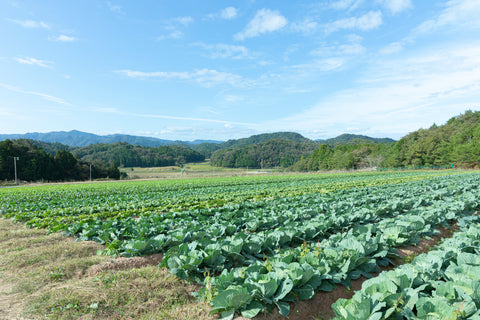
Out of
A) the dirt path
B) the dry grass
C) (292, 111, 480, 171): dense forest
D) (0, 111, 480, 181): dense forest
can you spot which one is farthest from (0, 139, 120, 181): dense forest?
(292, 111, 480, 171): dense forest

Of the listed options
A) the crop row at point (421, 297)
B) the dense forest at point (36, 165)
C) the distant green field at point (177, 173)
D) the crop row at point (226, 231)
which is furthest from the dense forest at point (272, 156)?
the crop row at point (421, 297)

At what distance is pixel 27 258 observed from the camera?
18.5 ft

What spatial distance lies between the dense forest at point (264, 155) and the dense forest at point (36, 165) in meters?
76.4

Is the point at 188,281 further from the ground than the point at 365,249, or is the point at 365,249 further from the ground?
the point at 365,249

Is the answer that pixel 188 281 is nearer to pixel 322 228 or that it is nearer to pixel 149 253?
pixel 149 253

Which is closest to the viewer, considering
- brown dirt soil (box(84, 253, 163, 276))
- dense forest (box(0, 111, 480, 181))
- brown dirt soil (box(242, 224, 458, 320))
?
brown dirt soil (box(242, 224, 458, 320))

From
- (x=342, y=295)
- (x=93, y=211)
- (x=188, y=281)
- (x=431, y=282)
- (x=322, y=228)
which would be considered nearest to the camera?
(x=431, y=282)

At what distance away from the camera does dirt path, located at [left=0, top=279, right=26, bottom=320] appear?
361 cm

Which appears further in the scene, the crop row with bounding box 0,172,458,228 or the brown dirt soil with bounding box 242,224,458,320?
the crop row with bounding box 0,172,458,228

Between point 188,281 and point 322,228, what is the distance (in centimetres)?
369

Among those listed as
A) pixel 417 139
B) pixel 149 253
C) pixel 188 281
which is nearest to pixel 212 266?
pixel 188 281

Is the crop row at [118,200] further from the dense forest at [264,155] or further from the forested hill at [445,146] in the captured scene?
the dense forest at [264,155]

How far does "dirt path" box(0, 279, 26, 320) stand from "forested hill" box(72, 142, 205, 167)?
12432cm

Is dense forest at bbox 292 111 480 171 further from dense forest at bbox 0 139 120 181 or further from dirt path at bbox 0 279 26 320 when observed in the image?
dense forest at bbox 0 139 120 181
